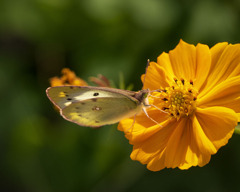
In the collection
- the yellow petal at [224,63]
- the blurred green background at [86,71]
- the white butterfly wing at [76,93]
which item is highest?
the yellow petal at [224,63]

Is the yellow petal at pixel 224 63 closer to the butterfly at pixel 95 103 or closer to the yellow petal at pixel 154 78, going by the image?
the yellow petal at pixel 154 78

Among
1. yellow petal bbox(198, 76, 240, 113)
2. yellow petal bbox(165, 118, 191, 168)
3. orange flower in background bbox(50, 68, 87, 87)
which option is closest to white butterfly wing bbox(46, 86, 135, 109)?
yellow petal bbox(165, 118, 191, 168)

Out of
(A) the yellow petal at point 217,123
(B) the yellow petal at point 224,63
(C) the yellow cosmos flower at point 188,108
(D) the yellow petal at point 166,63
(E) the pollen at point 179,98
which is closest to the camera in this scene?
(A) the yellow petal at point 217,123

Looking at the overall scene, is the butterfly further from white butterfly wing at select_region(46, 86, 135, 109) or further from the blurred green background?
the blurred green background

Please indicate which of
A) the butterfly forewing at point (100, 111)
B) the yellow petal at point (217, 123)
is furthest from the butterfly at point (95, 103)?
the yellow petal at point (217, 123)

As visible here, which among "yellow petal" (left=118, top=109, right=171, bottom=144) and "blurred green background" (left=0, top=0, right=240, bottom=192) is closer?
"yellow petal" (left=118, top=109, right=171, bottom=144)

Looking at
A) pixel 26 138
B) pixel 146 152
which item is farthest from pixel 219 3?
pixel 26 138

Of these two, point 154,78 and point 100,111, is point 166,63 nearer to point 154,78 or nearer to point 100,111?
point 154,78

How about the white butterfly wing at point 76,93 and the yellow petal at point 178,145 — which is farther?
the white butterfly wing at point 76,93

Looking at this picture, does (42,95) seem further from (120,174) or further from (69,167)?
(120,174)
